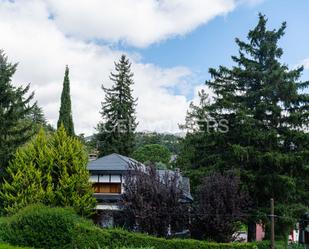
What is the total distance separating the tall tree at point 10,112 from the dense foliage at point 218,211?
15745mm

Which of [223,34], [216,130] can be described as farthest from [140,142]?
[223,34]

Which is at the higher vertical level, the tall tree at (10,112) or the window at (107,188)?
the tall tree at (10,112)

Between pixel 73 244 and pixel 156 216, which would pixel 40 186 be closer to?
pixel 73 244

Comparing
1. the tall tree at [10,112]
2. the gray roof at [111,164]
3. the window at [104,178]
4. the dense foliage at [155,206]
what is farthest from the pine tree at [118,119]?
the dense foliage at [155,206]

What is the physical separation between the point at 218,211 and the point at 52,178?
30.8ft

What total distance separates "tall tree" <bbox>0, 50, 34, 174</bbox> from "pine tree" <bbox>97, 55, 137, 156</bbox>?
53.1 feet

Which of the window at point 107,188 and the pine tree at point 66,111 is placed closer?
the window at point 107,188

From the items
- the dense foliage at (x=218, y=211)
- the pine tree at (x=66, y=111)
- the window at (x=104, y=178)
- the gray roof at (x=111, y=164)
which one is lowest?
the dense foliage at (x=218, y=211)

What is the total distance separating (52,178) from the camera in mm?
22250

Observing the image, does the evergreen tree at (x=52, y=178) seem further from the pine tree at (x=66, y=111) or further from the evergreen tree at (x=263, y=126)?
the pine tree at (x=66, y=111)

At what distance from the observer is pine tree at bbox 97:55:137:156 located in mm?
45938

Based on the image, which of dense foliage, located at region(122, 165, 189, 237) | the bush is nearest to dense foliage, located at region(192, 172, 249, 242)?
dense foliage, located at region(122, 165, 189, 237)

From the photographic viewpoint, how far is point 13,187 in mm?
21672

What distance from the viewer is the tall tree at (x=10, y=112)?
2908 cm
